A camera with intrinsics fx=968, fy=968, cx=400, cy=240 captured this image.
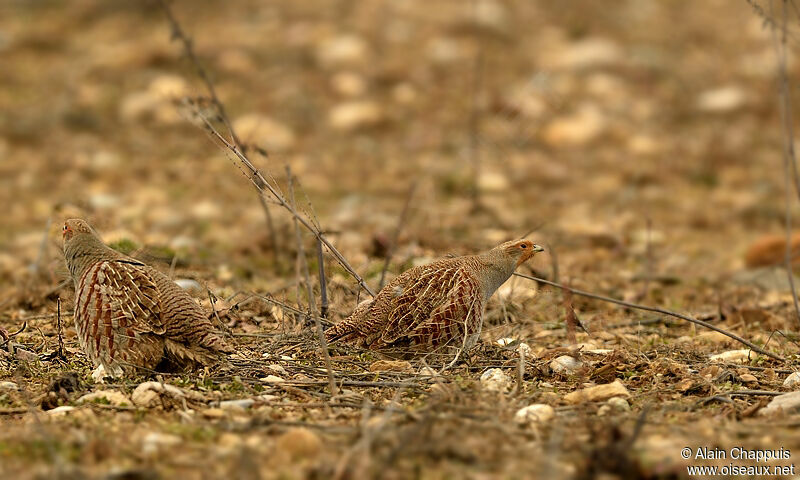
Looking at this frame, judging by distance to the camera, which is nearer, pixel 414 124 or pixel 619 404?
pixel 619 404

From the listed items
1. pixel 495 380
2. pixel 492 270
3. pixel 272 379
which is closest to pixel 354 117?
pixel 492 270

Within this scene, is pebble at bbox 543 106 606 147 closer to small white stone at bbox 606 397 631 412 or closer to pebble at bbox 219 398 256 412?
small white stone at bbox 606 397 631 412

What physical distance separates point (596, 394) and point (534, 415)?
1.78ft

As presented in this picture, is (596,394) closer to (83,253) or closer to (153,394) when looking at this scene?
(153,394)

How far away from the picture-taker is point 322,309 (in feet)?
19.6

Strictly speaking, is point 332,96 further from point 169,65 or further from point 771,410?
point 771,410

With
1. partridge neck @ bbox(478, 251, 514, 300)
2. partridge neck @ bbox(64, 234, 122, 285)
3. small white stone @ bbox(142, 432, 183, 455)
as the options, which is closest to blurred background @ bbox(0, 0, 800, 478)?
small white stone @ bbox(142, 432, 183, 455)

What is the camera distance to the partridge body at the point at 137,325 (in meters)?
4.73

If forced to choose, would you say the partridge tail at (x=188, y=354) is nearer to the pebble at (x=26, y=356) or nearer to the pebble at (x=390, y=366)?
the pebble at (x=390, y=366)

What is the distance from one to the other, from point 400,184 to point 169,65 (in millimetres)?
4356

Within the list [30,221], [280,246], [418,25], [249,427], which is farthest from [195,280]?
[418,25]

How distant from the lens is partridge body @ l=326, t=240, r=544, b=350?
209 inches

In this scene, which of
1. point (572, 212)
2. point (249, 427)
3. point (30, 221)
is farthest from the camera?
point (572, 212)

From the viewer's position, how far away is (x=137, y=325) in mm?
4727
